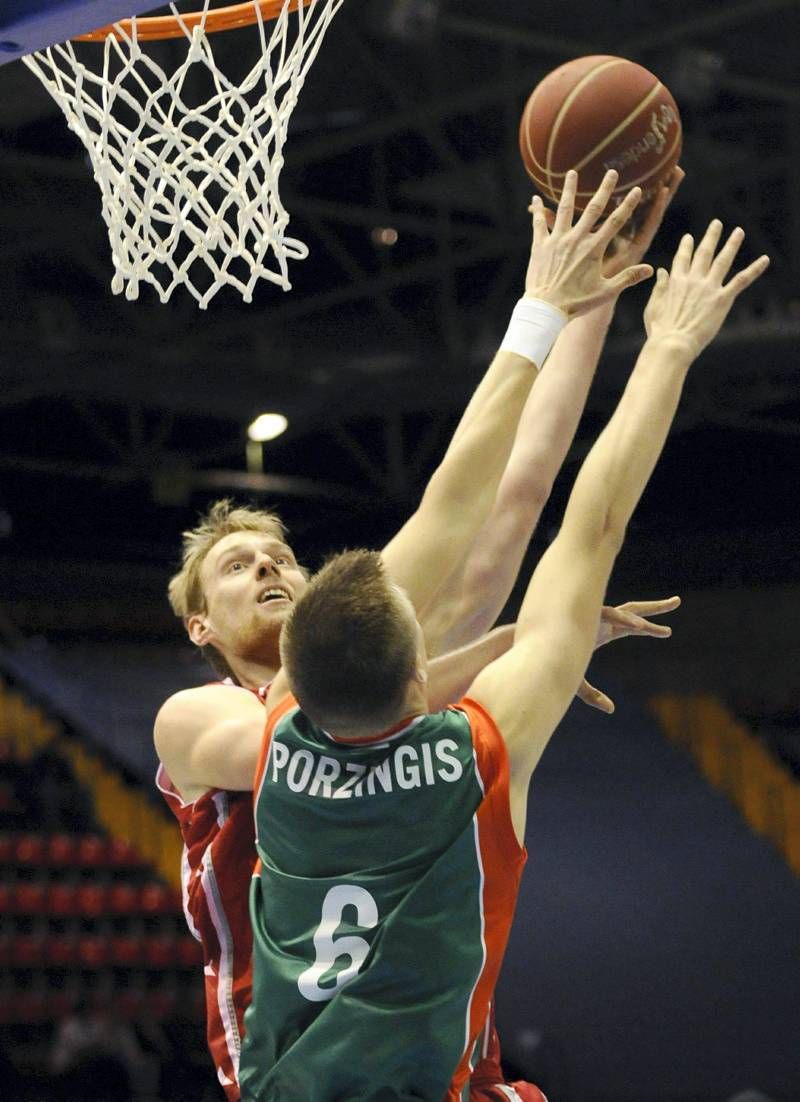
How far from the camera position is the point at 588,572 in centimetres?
240

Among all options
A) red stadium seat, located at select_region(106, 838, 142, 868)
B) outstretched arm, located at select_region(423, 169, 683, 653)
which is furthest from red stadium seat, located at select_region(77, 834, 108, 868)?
outstretched arm, located at select_region(423, 169, 683, 653)

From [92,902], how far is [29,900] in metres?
0.48

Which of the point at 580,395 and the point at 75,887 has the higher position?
Answer: the point at 580,395

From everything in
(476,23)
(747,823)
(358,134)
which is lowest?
(747,823)

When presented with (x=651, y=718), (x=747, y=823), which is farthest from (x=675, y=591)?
(x=747, y=823)

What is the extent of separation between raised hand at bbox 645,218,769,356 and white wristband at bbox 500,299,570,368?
0.49 feet

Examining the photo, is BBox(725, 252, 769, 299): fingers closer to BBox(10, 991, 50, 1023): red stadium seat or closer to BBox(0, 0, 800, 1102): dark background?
BBox(0, 0, 800, 1102): dark background

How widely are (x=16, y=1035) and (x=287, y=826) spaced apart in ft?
32.0

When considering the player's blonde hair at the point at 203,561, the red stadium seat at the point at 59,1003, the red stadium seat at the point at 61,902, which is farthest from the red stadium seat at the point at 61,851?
the player's blonde hair at the point at 203,561

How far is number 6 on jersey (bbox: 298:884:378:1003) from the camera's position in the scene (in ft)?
7.41

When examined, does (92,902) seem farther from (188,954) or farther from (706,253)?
(706,253)

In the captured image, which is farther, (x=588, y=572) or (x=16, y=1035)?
(x=16, y=1035)

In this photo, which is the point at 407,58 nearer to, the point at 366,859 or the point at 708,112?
the point at 708,112

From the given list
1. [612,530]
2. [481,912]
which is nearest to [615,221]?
[612,530]
